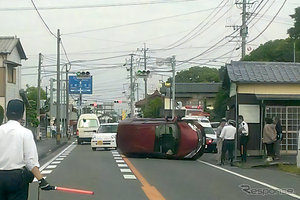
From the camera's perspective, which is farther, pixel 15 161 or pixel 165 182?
pixel 165 182

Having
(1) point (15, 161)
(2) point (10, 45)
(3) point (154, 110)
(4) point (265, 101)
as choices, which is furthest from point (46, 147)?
(3) point (154, 110)

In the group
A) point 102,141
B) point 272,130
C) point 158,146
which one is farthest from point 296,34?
point 102,141

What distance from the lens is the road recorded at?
930 cm

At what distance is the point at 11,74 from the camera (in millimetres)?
32438

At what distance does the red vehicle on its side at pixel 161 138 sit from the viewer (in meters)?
17.8

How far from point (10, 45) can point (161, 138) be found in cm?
1850

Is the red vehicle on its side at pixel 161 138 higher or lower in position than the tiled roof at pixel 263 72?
lower

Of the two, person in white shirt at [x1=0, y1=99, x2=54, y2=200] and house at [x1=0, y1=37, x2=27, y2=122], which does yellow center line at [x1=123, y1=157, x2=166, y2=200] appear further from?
house at [x1=0, y1=37, x2=27, y2=122]

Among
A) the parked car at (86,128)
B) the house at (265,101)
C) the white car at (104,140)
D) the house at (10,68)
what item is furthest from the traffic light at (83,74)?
the house at (265,101)

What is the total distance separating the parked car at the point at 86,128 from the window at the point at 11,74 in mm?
6489

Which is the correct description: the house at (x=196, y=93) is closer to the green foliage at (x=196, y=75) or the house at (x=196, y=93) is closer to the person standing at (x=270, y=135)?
the green foliage at (x=196, y=75)

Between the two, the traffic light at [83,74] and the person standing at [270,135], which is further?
the traffic light at [83,74]

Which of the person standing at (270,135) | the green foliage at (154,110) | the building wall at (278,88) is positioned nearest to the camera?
the person standing at (270,135)

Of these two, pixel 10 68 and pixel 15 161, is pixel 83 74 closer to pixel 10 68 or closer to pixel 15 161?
pixel 10 68
